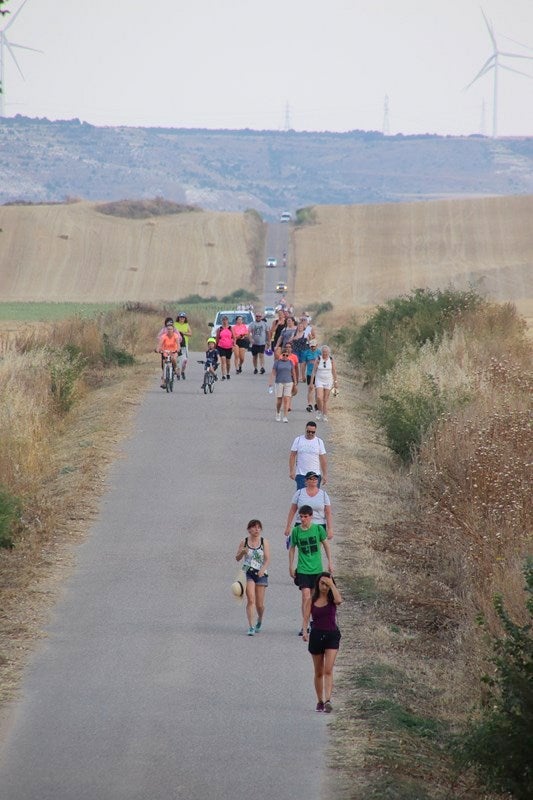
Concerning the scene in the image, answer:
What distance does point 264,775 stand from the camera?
9188 mm

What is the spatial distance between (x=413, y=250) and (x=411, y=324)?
240 feet

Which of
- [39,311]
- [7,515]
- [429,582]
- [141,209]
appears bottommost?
[429,582]

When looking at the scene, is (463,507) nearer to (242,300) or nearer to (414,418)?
(414,418)

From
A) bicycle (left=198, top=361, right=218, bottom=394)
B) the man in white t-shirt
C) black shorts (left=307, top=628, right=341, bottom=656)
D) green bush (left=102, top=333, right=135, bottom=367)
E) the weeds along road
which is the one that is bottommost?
the weeds along road

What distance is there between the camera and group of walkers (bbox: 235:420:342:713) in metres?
10.7

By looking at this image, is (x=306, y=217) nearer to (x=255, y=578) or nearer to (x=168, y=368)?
(x=168, y=368)

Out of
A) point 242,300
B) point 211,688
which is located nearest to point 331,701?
point 211,688

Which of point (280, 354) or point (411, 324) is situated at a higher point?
point (411, 324)

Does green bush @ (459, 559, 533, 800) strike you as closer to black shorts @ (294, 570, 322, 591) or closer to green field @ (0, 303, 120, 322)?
black shorts @ (294, 570, 322, 591)

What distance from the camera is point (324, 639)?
10695 mm

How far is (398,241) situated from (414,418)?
89.3 meters

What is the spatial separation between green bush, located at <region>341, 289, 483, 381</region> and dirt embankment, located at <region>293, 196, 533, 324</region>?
4495 cm

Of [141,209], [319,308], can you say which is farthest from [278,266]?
[319,308]

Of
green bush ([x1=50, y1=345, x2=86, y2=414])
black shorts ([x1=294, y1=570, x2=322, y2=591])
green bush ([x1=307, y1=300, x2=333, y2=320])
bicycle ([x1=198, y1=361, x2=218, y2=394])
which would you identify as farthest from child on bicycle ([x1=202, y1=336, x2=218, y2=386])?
green bush ([x1=307, y1=300, x2=333, y2=320])
